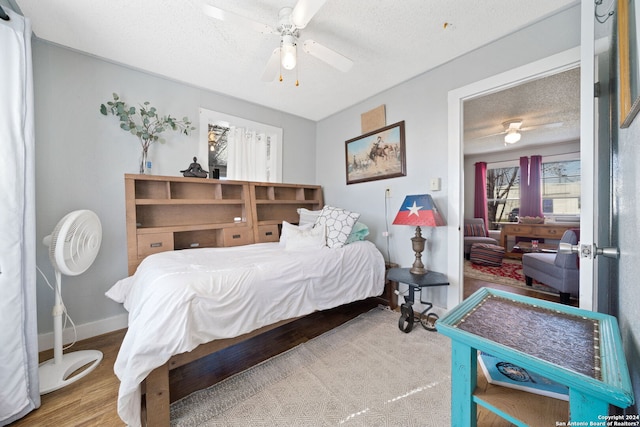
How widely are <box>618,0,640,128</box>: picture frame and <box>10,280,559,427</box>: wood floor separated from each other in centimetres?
137

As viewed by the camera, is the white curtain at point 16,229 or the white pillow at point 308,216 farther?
the white pillow at point 308,216

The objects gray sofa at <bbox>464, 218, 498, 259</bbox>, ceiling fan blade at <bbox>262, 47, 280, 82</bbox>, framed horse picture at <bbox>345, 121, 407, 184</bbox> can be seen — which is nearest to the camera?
ceiling fan blade at <bbox>262, 47, 280, 82</bbox>

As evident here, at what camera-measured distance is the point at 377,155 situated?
9.23ft

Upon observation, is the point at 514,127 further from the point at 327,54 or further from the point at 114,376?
the point at 114,376

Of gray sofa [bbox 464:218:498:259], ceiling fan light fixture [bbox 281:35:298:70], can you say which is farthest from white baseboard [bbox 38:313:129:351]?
gray sofa [bbox 464:218:498:259]

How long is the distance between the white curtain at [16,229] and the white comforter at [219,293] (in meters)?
0.48

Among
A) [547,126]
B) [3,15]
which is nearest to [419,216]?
[3,15]

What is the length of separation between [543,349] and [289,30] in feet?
6.94

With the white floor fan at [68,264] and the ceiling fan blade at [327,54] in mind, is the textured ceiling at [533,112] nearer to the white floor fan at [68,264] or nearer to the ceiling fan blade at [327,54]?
the ceiling fan blade at [327,54]

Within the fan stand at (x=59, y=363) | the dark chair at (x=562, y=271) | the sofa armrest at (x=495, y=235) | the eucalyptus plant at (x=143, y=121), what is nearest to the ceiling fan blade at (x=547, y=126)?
the dark chair at (x=562, y=271)

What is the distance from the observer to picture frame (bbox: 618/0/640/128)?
2.14 feet

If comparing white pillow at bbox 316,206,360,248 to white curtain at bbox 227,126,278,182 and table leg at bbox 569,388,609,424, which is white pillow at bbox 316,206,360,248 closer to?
white curtain at bbox 227,126,278,182

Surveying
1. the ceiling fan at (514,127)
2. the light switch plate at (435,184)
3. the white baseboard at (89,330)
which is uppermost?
the ceiling fan at (514,127)

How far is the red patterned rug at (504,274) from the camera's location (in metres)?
3.22
